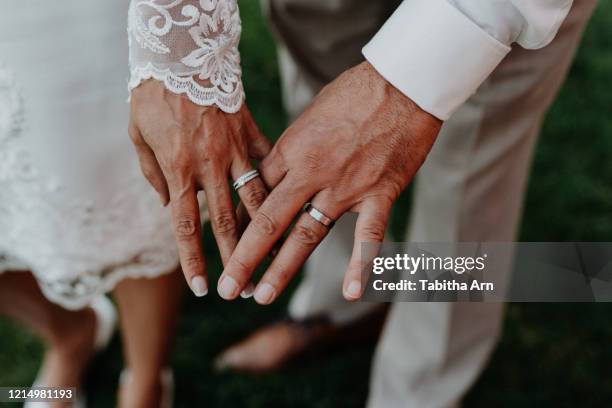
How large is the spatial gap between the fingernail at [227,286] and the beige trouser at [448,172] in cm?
57

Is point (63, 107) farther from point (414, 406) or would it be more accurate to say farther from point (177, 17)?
point (414, 406)

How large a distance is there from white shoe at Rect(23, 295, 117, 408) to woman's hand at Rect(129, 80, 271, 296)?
91 cm

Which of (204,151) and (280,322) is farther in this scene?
(280,322)

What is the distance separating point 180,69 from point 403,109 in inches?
13.0

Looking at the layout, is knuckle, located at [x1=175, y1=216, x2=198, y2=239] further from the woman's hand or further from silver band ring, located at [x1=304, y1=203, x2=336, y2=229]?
silver band ring, located at [x1=304, y1=203, x2=336, y2=229]

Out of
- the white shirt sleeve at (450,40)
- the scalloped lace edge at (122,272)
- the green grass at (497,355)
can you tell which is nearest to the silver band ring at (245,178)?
the white shirt sleeve at (450,40)

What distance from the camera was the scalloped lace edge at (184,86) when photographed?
3.10ft

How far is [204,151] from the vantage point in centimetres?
97

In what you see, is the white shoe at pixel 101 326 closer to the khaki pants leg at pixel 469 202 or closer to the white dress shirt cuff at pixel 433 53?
the khaki pants leg at pixel 469 202

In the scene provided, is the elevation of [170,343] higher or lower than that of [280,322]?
higher

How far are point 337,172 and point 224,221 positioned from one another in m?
0.18

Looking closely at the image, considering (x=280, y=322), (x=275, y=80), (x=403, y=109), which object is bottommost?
(x=280, y=322)

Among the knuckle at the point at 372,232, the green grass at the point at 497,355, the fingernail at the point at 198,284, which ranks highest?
the knuckle at the point at 372,232

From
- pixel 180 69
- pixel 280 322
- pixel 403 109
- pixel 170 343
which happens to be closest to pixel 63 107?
Answer: pixel 180 69
